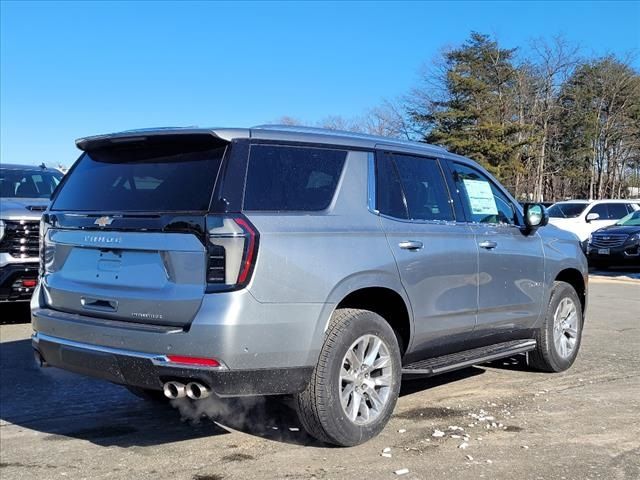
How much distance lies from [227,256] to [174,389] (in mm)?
797

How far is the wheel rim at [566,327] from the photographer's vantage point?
6.02 meters

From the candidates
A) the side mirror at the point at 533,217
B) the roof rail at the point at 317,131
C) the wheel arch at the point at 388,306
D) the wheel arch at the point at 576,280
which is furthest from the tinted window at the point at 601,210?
the wheel arch at the point at 388,306

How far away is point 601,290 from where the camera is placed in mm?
12836

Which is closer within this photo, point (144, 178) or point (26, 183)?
point (144, 178)

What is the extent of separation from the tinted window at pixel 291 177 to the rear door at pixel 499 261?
1.39 metres

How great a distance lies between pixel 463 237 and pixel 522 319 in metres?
1.11

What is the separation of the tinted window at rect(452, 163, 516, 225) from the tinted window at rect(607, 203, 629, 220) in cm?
1672

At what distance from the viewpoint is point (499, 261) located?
5.23m

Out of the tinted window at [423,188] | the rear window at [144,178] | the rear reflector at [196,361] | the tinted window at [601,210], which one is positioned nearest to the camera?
the rear reflector at [196,361]

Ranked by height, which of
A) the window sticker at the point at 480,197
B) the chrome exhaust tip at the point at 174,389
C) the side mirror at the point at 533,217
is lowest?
the chrome exhaust tip at the point at 174,389

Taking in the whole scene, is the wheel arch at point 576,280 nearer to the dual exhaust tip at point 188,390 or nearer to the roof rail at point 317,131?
the roof rail at point 317,131

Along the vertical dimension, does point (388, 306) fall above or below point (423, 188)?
below

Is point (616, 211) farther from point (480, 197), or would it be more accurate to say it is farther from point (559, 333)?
point (480, 197)

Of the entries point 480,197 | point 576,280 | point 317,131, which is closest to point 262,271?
point 317,131
